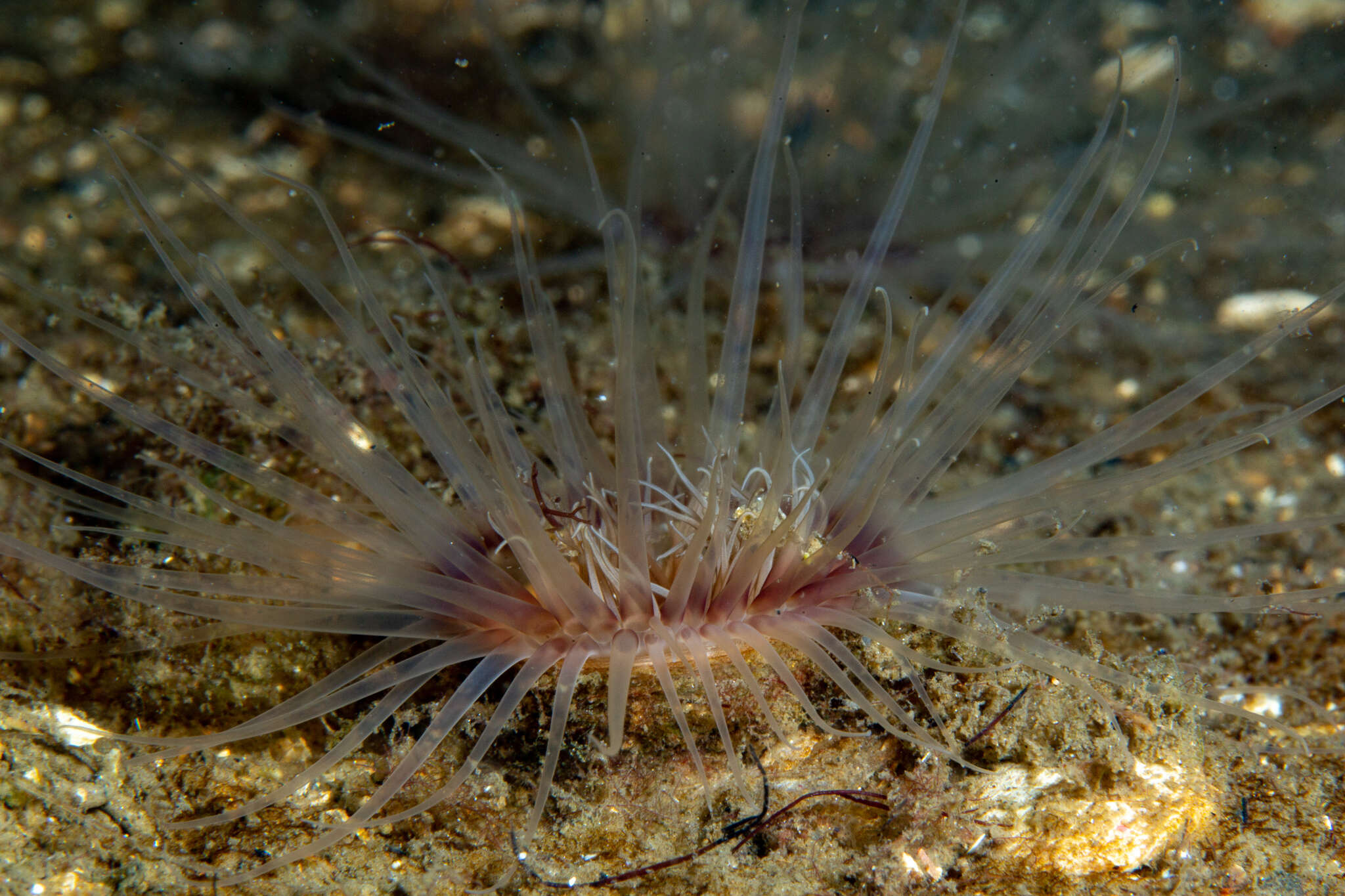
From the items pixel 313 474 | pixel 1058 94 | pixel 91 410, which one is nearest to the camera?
pixel 313 474

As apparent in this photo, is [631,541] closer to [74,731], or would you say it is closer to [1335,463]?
[74,731]

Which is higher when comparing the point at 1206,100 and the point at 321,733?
the point at 1206,100

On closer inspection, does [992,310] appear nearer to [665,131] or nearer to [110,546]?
[665,131]

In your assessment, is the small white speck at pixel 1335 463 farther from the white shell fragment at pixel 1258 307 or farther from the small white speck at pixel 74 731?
the small white speck at pixel 74 731

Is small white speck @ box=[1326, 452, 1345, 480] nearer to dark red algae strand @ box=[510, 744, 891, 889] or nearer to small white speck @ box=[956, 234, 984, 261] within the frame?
small white speck @ box=[956, 234, 984, 261]

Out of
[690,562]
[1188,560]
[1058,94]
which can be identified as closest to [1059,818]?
[690,562]

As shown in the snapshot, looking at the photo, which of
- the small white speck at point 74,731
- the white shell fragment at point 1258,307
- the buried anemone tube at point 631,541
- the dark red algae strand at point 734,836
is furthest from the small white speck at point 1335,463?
the small white speck at point 74,731

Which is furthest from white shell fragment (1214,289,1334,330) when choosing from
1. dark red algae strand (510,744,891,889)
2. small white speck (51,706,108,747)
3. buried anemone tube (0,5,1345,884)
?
small white speck (51,706,108,747)
